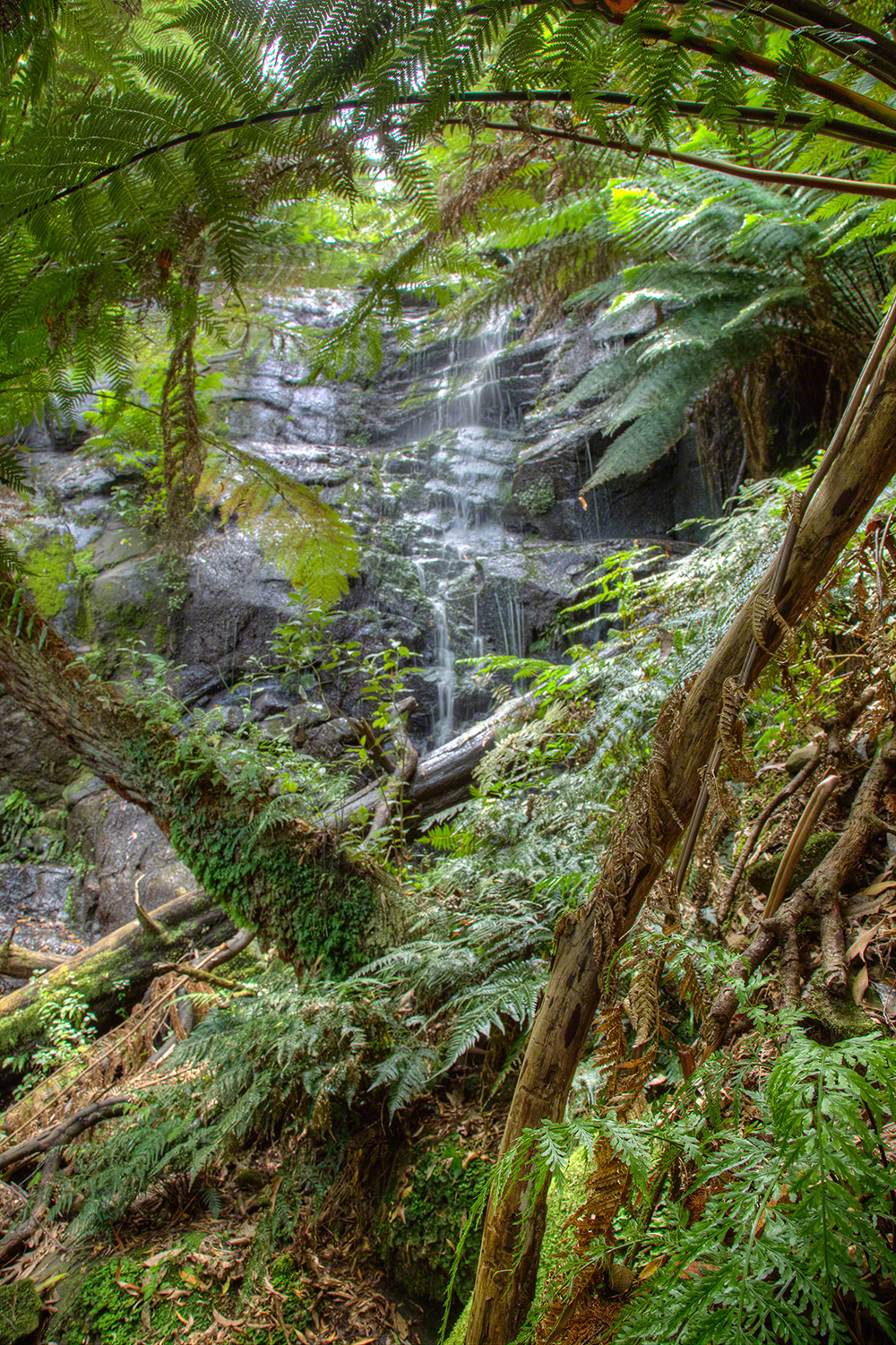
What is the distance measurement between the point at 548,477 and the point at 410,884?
771cm

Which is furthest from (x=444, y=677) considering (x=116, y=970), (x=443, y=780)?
(x=116, y=970)

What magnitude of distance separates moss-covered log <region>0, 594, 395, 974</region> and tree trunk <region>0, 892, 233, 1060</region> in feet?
4.90

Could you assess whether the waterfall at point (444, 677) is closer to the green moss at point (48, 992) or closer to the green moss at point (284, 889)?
the green moss at point (48, 992)

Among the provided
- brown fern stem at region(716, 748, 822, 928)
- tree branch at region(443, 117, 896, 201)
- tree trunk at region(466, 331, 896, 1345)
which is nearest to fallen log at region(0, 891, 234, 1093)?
brown fern stem at region(716, 748, 822, 928)

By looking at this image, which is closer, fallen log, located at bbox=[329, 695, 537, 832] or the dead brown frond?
the dead brown frond

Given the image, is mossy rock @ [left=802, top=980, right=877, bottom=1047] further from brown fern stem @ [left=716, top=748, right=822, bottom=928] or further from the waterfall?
the waterfall

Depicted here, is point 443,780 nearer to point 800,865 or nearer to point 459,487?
point 800,865

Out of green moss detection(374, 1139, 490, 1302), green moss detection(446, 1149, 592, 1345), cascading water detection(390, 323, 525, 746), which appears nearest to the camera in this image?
green moss detection(446, 1149, 592, 1345)

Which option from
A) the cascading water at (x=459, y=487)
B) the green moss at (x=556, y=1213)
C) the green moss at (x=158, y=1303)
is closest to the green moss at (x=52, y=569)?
the cascading water at (x=459, y=487)

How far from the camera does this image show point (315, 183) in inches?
49.3

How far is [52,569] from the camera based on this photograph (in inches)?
297

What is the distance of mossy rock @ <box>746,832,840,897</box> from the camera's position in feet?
5.57

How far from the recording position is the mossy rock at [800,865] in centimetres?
170

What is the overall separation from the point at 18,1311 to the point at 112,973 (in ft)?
6.80
